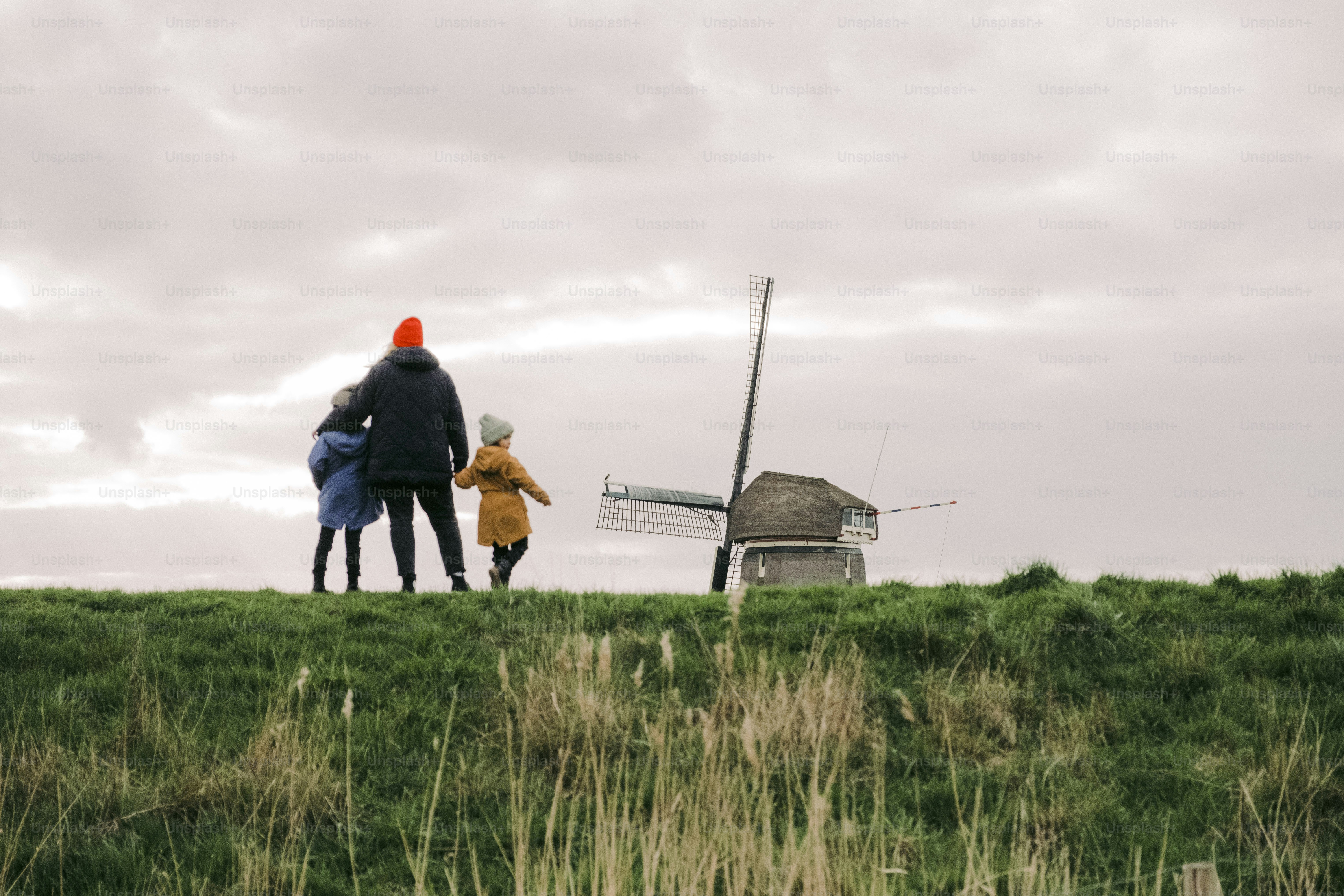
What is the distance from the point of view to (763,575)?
21.9 meters

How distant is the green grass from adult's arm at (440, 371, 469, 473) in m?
1.63

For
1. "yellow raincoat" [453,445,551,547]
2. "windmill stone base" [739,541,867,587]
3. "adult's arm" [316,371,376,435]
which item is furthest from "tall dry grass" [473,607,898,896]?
"windmill stone base" [739,541,867,587]

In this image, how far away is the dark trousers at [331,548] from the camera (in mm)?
10203

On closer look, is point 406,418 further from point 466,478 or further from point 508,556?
point 508,556

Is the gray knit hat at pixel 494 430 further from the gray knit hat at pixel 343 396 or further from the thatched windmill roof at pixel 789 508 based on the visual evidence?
the thatched windmill roof at pixel 789 508

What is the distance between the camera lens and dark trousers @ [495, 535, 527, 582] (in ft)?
34.3

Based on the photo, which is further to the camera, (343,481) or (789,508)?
(789,508)

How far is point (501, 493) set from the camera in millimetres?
10383

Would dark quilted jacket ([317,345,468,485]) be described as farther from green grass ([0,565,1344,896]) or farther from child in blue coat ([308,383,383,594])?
green grass ([0,565,1344,896])

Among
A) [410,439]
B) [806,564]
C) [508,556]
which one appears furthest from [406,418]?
[806,564]

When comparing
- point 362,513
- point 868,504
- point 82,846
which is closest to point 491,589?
point 362,513

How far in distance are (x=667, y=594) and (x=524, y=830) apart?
5355 mm

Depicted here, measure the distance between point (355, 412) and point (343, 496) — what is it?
837 millimetres

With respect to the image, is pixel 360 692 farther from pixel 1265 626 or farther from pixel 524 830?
pixel 1265 626
